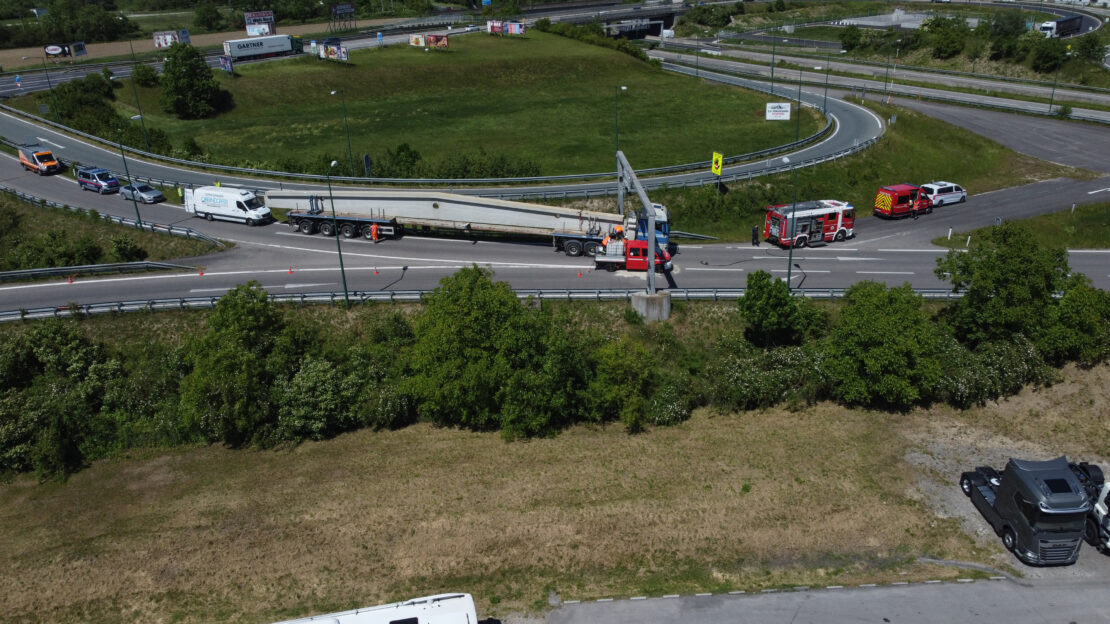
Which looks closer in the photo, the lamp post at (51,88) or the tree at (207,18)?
the lamp post at (51,88)

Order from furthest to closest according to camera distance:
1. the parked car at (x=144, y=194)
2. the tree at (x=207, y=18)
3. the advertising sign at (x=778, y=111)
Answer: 1. the tree at (x=207, y=18)
2. the advertising sign at (x=778, y=111)
3. the parked car at (x=144, y=194)

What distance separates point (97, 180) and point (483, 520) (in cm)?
4710

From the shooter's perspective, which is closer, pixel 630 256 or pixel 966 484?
pixel 966 484

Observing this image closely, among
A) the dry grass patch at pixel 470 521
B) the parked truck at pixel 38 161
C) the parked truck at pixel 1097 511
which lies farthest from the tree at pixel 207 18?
the parked truck at pixel 1097 511

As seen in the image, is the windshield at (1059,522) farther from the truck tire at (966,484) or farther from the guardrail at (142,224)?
the guardrail at (142,224)

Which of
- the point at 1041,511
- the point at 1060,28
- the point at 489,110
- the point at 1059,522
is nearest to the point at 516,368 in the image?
the point at 1041,511

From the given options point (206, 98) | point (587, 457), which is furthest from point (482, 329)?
point (206, 98)

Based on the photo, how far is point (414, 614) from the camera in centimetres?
2038

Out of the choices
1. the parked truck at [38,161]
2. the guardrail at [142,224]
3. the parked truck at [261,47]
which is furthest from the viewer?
the parked truck at [261,47]

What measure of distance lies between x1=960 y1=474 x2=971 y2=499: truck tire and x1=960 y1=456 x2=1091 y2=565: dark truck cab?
1.73 metres

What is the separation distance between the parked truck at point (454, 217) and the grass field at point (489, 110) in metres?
17.8

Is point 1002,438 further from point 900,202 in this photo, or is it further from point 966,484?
point 900,202

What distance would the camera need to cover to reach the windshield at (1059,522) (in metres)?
22.9

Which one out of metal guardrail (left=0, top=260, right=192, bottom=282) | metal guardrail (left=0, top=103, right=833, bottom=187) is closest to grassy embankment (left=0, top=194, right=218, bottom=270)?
metal guardrail (left=0, top=260, right=192, bottom=282)
